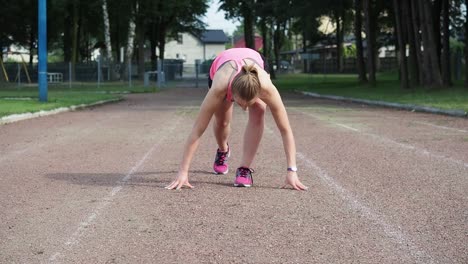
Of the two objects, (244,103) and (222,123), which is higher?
(244,103)

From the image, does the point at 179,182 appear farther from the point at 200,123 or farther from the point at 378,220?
the point at 378,220

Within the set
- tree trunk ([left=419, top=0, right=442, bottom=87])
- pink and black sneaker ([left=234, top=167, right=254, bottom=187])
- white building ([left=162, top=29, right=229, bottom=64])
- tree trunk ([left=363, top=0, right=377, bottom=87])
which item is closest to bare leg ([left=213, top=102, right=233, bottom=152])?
pink and black sneaker ([left=234, top=167, right=254, bottom=187])

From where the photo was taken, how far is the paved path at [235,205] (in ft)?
15.8

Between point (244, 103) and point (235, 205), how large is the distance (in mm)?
963

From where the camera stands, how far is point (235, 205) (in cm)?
634

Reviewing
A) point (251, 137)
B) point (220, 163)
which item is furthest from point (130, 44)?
point (251, 137)

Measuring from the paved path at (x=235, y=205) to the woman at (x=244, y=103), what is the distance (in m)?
0.27

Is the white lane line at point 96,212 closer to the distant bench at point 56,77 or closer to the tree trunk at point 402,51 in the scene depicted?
the tree trunk at point 402,51

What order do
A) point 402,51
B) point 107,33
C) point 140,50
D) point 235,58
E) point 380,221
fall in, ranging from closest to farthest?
point 380,221
point 235,58
point 402,51
point 107,33
point 140,50

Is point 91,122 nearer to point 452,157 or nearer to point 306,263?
point 452,157

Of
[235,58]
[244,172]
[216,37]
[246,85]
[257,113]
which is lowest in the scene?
[244,172]

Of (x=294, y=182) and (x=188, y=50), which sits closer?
(x=294, y=182)

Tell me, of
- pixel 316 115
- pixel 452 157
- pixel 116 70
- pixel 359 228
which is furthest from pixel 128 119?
pixel 116 70

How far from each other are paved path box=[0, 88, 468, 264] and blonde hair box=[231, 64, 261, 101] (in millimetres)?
1041
